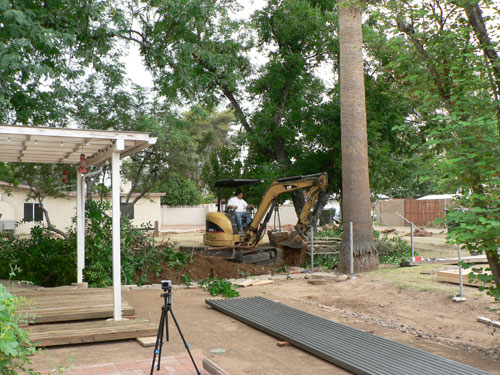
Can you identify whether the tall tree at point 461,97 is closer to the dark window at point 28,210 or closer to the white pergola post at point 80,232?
the white pergola post at point 80,232

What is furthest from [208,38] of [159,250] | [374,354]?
[374,354]

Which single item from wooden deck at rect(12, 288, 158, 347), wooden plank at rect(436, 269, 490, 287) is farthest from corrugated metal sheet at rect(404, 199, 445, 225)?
wooden deck at rect(12, 288, 158, 347)

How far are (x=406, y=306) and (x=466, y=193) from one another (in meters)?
4.11

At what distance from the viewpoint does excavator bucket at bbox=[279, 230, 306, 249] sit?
1519 cm

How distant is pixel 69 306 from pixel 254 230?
820 cm

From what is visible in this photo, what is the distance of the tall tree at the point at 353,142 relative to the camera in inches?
543

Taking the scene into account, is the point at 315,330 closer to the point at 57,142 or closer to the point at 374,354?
the point at 374,354

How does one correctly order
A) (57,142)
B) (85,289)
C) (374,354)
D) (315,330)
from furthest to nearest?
(85,289)
(57,142)
(315,330)
(374,354)

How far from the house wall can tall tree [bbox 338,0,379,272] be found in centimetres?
1535

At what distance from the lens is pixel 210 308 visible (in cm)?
935

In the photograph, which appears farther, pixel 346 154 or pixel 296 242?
pixel 296 242

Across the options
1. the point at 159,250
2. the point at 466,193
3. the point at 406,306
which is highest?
the point at 466,193

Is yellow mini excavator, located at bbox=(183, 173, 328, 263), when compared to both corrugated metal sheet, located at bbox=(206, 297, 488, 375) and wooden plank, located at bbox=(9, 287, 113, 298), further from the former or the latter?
corrugated metal sheet, located at bbox=(206, 297, 488, 375)

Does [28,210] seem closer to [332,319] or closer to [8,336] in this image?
[332,319]
